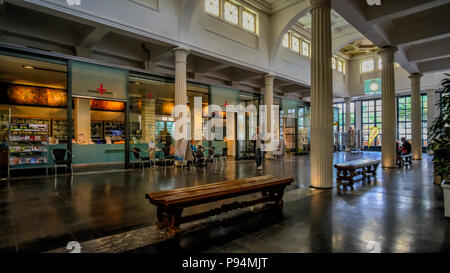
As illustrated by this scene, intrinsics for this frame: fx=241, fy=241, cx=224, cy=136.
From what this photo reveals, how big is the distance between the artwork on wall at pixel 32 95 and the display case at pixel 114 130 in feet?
7.19

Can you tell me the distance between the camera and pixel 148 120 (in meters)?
10.2

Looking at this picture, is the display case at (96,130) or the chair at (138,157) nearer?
the chair at (138,157)

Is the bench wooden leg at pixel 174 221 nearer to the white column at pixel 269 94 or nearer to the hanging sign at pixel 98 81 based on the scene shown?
the hanging sign at pixel 98 81

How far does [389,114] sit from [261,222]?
9.24 m

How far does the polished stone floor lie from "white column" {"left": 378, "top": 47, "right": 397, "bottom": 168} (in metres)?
4.72

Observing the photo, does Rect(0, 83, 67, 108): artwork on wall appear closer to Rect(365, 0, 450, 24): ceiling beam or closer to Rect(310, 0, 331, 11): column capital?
Rect(310, 0, 331, 11): column capital

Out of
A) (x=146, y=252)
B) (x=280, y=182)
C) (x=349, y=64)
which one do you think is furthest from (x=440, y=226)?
(x=349, y=64)

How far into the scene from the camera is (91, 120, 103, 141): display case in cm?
1279

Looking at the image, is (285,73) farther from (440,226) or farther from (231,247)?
(231,247)

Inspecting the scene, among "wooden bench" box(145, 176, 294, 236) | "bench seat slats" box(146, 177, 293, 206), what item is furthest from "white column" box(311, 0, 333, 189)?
"wooden bench" box(145, 176, 294, 236)

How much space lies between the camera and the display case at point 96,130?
504 inches

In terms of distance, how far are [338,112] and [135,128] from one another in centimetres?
2090

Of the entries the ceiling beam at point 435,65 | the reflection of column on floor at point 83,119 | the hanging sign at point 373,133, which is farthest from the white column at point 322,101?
the hanging sign at point 373,133

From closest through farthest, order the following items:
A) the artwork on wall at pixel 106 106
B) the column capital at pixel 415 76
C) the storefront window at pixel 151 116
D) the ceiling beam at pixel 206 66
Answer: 1. the storefront window at pixel 151 116
2. the ceiling beam at pixel 206 66
3. the artwork on wall at pixel 106 106
4. the column capital at pixel 415 76
